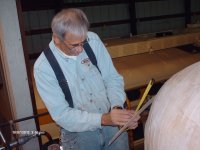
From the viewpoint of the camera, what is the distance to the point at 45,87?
1326 millimetres

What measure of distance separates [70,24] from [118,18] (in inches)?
166

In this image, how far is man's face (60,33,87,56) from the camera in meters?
1.23

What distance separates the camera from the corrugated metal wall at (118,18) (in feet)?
15.4

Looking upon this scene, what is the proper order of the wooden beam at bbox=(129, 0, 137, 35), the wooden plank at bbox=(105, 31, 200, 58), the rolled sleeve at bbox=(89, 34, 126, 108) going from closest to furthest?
1. the rolled sleeve at bbox=(89, 34, 126, 108)
2. the wooden plank at bbox=(105, 31, 200, 58)
3. the wooden beam at bbox=(129, 0, 137, 35)

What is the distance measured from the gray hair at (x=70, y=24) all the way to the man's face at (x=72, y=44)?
2 cm

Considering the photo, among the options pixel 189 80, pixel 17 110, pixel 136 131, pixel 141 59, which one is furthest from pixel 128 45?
pixel 189 80

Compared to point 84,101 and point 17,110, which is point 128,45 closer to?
point 17,110

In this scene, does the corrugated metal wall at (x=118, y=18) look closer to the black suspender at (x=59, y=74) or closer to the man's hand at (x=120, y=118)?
the black suspender at (x=59, y=74)

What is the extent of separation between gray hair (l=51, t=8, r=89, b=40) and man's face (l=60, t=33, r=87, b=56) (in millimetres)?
18

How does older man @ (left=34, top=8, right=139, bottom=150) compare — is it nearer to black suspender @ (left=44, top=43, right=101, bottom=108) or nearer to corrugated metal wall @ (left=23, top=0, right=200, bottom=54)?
black suspender @ (left=44, top=43, right=101, bottom=108)

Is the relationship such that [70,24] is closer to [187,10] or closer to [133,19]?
[133,19]

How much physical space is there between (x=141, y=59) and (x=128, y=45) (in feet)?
0.81

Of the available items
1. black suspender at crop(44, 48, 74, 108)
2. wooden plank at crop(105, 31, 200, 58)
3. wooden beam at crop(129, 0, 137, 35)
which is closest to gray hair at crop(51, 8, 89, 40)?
black suspender at crop(44, 48, 74, 108)

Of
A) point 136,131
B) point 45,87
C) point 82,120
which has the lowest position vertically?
point 136,131
